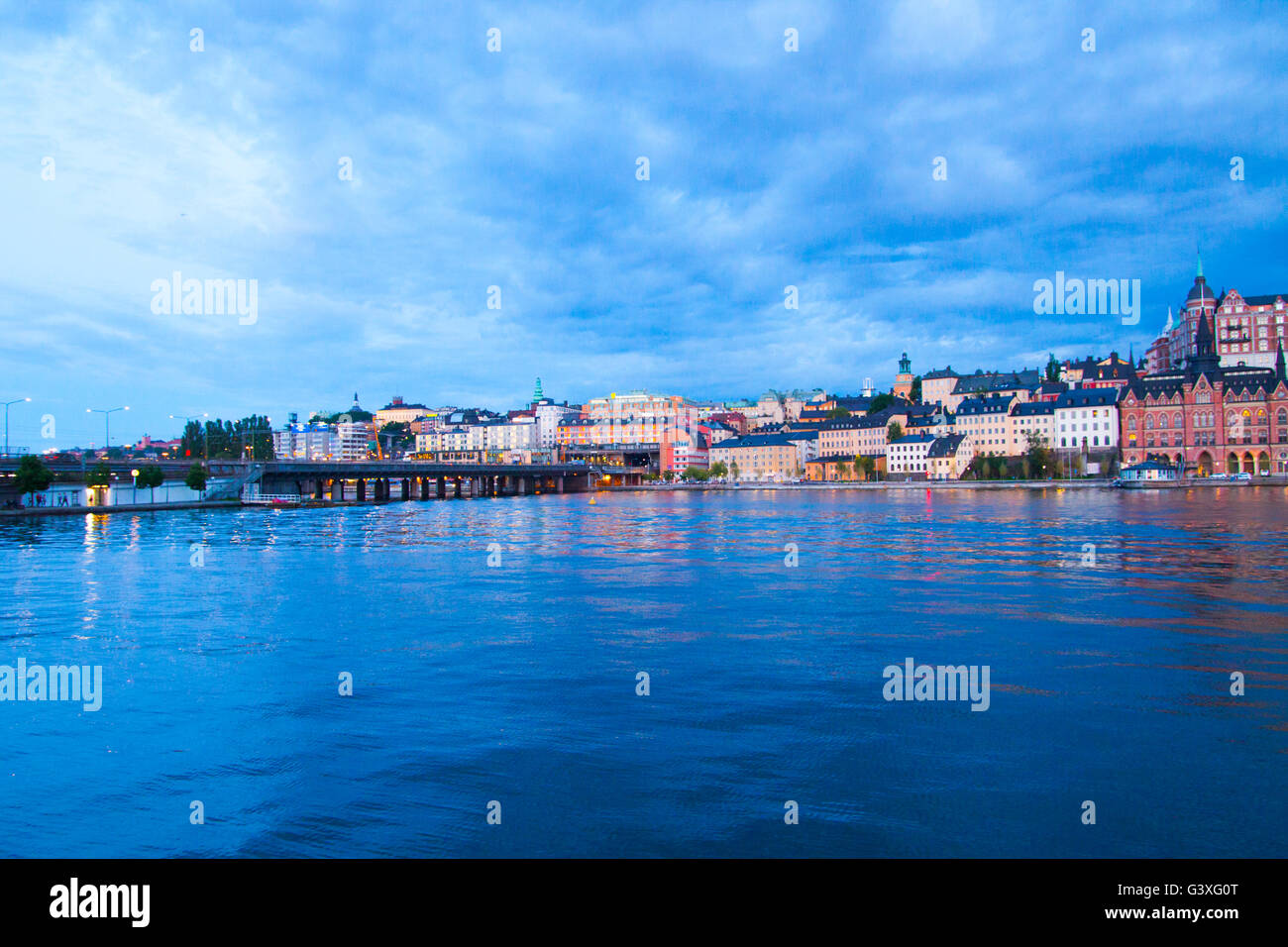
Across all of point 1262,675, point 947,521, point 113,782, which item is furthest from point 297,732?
point 947,521

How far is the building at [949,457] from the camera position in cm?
14725

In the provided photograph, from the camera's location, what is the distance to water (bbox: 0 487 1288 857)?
9.14m

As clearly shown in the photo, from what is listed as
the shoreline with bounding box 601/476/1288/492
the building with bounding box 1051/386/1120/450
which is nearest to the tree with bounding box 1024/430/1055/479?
the building with bounding box 1051/386/1120/450

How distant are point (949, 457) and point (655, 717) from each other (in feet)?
473

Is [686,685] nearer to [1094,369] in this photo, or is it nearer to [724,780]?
[724,780]

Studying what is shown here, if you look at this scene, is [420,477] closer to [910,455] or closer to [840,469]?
[840,469]

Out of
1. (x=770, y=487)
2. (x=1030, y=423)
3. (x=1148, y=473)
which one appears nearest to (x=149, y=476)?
(x=770, y=487)

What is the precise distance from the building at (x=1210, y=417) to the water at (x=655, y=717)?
380 feet

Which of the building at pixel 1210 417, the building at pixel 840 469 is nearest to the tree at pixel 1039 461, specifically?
the building at pixel 1210 417

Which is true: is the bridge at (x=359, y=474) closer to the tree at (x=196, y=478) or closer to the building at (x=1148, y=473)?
the tree at (x=196, y=478)

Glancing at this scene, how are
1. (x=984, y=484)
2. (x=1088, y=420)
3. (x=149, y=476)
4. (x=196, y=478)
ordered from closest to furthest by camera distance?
1. (x=149, y=476)
2. (x=196, y=478)
3. (x=984, y=484)
4. (x=1088, y=420)

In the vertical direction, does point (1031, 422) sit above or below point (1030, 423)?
above

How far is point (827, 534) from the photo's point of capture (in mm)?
48719

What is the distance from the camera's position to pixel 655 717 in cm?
1291
